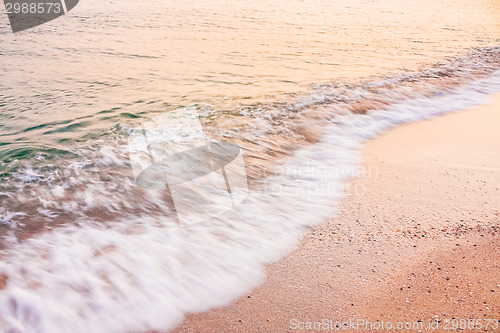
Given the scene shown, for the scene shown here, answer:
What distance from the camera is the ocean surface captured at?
2.19m

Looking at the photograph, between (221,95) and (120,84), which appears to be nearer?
(221,95)

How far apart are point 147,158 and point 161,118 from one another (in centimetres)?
104

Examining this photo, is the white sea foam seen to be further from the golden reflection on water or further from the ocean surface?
the golden reflection on water

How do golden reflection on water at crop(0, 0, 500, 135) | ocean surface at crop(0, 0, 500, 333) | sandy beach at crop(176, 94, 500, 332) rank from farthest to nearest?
1. golden reflection on water at crop(0, 0, 500, 135)
2. ocean surface at crop(0, 0, 500, 333)
3. sandy beach at crop(176, 94, 500, 332)

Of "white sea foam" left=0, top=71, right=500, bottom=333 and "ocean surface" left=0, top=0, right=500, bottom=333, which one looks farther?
"ocean surface" left=0, top=0, right=500, bottom=333

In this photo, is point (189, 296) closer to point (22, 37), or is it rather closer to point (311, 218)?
point (311, 218)

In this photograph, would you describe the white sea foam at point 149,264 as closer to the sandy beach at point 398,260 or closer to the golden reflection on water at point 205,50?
the sandy beach at point 398,260

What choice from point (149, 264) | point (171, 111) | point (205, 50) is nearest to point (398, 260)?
point (149, 264)

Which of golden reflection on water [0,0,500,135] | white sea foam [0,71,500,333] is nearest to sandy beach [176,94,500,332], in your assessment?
white sea foam [0,71,500,333]

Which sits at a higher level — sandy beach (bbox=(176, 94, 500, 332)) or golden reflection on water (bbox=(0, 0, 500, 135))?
golden reflection on water (bbox=(0, 0, 500, 135))

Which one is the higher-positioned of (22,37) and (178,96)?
(22,37)

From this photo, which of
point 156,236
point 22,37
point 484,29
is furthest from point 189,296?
point 484,29

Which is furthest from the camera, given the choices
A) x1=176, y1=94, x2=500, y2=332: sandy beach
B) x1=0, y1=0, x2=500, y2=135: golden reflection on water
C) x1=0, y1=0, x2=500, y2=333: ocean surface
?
x1=0, y1=0, x2=500, y2=135: golden reflection on water

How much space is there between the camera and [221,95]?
539 centimetres
